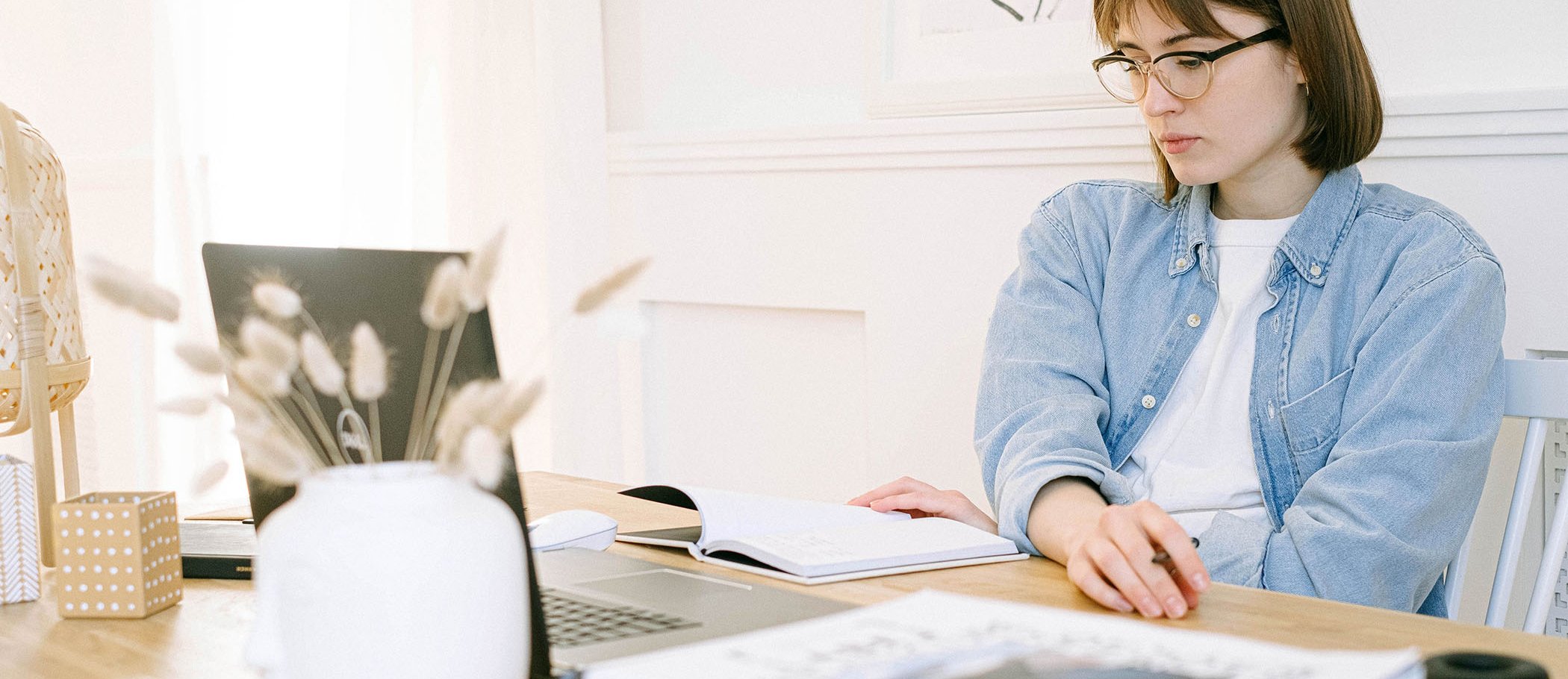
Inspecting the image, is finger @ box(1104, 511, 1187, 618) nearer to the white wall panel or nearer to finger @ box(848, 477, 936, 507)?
finger @ box(848, 477, 936, 507)

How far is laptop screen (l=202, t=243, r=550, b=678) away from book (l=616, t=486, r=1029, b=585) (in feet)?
1.02

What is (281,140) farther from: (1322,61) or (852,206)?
(1322,61)

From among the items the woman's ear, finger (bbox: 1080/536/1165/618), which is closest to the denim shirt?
the woman's ear

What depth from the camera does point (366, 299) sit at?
793 mm

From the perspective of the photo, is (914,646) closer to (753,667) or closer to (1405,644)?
(753,667)

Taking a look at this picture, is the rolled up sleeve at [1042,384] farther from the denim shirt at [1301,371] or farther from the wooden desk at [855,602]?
the wooden desk at [855,602]

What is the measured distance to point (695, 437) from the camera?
2.60 m

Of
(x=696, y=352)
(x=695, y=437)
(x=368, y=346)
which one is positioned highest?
(x=368, y=346)

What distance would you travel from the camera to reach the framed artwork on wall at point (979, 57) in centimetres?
197

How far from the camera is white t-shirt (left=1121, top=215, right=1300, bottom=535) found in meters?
1.43

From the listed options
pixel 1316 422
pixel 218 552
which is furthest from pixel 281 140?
pixel 1316 422

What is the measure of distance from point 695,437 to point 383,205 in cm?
71

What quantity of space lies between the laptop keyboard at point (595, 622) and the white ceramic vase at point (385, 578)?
15cm

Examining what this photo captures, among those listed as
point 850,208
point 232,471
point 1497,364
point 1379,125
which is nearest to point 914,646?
point 1497,364
